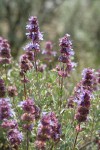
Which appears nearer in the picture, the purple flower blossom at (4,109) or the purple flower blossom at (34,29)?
the purple flower blossom at (4,109)

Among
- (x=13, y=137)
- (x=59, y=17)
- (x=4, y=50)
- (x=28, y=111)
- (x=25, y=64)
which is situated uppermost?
(x=59, y=17)

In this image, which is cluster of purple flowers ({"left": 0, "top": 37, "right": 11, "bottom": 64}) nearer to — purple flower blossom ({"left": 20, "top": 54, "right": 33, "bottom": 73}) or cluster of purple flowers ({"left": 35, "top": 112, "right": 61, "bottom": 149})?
purple flower blossom ({"left": 20, "top": 54, "right": 33, "bottom": 73})

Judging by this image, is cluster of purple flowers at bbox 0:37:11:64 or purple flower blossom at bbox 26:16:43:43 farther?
cluster of purple flowers at bbox 0:37:11:64

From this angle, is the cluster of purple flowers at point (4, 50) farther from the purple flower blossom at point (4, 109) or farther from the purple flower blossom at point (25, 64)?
the purple flower blossom at point (4, 109)

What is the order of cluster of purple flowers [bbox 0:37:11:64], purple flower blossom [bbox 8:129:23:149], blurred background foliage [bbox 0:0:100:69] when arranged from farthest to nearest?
blurred background foliage [bbox 0:0:100:69] → cluster of purple flowers [bbox 0:37:11:64] → purple flower blossom [bbox 8:129:23:149]

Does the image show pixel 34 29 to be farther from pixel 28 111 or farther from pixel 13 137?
pixel 13 137

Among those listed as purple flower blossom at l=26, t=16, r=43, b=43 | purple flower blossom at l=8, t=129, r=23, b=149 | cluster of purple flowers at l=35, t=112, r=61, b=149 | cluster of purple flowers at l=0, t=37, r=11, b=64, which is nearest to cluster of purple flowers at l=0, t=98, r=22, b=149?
purple flower blossom at l=8, t=129, r=23, b=149

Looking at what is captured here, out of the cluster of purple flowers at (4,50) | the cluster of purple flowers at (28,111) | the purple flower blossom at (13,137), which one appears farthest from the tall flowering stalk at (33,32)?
the purple flower blossom at (13,137)

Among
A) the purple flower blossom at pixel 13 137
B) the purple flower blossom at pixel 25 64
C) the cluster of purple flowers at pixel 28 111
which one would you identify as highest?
the purple flower blossom at pixel 25 64

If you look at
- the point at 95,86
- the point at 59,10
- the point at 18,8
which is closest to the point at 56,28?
the point at 59,10

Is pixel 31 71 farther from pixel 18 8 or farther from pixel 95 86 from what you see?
pixel 18 8

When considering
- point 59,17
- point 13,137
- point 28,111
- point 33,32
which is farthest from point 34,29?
point 59,17

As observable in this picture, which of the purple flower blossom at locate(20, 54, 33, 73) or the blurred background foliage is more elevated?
the blurred background foliage

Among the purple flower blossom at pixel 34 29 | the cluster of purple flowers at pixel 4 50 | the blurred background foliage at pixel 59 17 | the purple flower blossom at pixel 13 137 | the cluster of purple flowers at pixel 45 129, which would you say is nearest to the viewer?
the cluster of purple flowers at pixel 45 129
